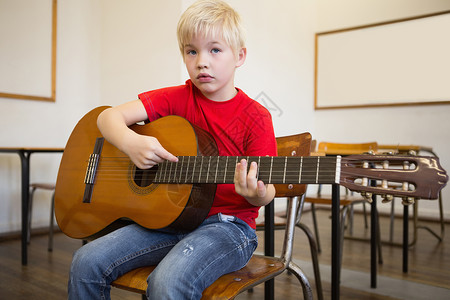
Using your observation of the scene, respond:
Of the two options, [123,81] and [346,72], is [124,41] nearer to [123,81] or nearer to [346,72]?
[123,81]

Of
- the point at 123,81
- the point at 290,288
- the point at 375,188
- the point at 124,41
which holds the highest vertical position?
the point at 124,41

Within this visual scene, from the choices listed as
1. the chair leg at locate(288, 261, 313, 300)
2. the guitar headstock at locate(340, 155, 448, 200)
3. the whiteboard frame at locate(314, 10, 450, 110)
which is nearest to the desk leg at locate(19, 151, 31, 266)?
the chair leg at locate(288, 261, 313, 300)

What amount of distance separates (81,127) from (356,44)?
4.48 meters

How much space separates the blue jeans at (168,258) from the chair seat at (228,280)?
0.05 feet

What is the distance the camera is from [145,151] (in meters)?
1.10

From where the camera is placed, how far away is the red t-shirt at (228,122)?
45.2 inches

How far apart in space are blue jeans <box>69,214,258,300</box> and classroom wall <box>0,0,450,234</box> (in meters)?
2.37

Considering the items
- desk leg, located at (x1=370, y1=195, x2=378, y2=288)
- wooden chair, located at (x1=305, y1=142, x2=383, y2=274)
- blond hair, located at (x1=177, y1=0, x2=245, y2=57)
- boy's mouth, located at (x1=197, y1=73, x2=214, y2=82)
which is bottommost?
desk leg, located at (x1=370, y1=195, x2=378, y2=288)

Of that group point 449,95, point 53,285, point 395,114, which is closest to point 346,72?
point 395,114

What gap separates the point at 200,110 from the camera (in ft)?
4.12

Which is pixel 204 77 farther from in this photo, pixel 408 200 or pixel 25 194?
pixel 25 194

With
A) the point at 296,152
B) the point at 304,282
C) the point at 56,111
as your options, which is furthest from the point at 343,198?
the point at 56,111

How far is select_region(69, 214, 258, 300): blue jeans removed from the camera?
2.96ft

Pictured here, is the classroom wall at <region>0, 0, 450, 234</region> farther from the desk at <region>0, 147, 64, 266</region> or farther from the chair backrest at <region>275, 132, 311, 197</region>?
the chair backrest at <region>275, 132, 311, 197</region>
